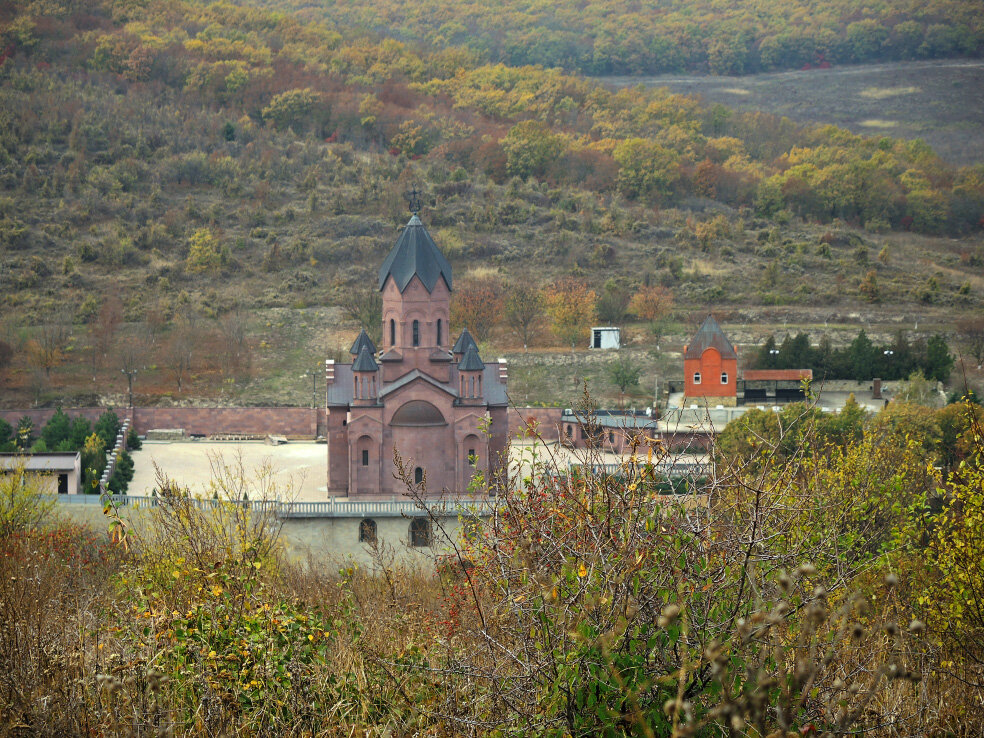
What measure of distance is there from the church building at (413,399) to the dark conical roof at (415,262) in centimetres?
3

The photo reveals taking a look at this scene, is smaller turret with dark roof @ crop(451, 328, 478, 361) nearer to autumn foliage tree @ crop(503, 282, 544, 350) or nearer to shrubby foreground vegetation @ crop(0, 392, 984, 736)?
shrubby foreground vegetation @ crop(0, 392, 984, 736)

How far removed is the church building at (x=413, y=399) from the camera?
32.7m

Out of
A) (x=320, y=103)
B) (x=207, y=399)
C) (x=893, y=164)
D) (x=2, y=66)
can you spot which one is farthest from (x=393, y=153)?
(x=207, y=399)

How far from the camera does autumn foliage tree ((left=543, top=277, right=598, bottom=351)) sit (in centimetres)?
5768

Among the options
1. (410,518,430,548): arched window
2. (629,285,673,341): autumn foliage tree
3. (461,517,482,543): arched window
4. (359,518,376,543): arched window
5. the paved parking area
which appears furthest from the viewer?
(629,285,673,341): autumn foliage tree

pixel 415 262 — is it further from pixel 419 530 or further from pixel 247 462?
pixel 247 462

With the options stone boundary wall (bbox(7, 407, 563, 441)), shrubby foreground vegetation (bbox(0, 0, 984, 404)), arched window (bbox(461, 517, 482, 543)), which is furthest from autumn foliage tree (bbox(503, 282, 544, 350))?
arched window (bbox(461, 517, 482, 543))

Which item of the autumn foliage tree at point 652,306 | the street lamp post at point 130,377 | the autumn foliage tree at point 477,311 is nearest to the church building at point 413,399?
the street lamp post at point 130,377

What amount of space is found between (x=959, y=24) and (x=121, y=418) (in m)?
127

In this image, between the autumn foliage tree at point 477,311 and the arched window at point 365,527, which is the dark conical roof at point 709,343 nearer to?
the autumn foliage tree at point 477,311

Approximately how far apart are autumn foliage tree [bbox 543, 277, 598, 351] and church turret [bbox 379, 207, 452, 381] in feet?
76.0

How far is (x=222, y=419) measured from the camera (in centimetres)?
4662

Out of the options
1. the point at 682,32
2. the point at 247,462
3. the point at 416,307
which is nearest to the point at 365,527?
the point at 416,307

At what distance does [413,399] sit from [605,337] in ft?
85.0
